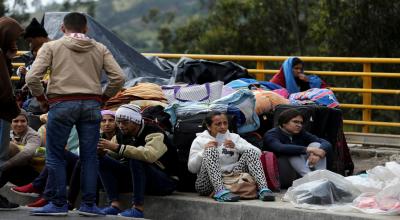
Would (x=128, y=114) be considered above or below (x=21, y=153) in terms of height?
above

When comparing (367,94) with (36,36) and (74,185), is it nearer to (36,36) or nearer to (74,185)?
(36,36)

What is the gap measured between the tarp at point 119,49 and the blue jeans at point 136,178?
13.5ft

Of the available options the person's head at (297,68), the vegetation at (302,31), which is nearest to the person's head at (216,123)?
→ the person's head at (297,68)

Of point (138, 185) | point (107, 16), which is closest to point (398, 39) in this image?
point (138, 185)

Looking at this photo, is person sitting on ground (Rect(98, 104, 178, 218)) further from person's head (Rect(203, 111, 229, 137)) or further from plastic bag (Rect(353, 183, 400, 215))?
plastic bag (Rect(353, 183, 400, 215))

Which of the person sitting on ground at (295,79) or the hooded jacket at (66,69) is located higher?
the hooded jacket at (66,69)

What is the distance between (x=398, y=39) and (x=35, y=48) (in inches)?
632

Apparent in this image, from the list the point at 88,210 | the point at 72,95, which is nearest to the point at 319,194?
the point at 88,210

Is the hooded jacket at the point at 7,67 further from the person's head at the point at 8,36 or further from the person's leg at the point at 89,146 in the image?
the person's leg at the point at 89,146

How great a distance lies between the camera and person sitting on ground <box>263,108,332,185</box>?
10.7 metres

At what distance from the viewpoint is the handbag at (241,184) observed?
9906 mm

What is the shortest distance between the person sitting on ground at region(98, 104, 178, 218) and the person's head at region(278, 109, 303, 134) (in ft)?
4.09

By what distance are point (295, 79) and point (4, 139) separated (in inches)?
172

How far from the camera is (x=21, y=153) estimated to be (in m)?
10.9
